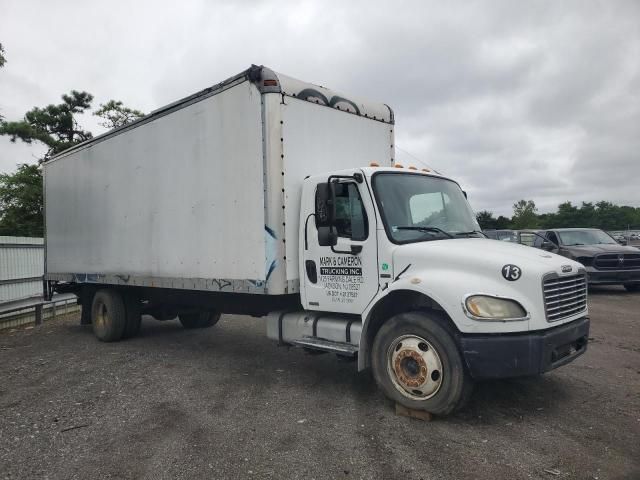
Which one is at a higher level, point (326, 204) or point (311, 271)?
point (326, 204)

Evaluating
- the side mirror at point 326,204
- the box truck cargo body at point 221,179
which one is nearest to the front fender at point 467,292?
the side mirror at point 326,204

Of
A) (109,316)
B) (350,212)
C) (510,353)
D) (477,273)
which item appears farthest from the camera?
(109,316)

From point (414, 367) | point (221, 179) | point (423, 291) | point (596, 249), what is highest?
point (221, 179)

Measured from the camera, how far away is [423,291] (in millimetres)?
A: 4289

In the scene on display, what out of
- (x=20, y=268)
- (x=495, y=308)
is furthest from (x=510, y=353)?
(x=20, y=268)

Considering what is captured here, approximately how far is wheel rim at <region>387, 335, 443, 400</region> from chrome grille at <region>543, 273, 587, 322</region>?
1069 millimetres

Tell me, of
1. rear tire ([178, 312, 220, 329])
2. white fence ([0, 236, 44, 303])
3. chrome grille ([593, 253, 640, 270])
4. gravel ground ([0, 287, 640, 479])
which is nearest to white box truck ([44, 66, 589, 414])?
gravel ground ([0, 287, 640, 479])

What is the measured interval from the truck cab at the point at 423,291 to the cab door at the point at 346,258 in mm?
11

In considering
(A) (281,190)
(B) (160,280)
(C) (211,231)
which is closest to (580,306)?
(A) (281,190)

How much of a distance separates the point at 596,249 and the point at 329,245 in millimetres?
10504

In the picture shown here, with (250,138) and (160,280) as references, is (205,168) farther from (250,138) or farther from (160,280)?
(160,280)

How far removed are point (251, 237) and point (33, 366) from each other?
4.10 meters

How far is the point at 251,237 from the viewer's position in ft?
18.1

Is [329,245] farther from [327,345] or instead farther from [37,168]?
[37,168]
